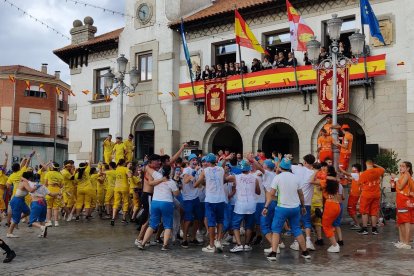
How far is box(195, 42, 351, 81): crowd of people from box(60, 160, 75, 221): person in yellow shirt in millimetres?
8476

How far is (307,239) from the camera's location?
394 inches

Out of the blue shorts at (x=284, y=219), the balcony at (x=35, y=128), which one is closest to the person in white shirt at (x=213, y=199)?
the blue shorts at (x=284, y=219)

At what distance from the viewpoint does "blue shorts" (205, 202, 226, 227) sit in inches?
389

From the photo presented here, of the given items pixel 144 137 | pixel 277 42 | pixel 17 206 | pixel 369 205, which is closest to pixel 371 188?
pixel 369 205

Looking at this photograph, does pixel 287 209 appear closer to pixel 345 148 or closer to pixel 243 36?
pixel 345 148

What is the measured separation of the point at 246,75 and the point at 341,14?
14.7 ft

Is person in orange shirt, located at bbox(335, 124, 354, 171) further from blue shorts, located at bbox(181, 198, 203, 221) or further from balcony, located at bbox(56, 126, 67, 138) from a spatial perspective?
balcony, located at bbox(56, 126, 67, 138)

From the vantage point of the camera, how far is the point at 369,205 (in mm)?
12188

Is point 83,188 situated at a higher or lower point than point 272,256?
higher

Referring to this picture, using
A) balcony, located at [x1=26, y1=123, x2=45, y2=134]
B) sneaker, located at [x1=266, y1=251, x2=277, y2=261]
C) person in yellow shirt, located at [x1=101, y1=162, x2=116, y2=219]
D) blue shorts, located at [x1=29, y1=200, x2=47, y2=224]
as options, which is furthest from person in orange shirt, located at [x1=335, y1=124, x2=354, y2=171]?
balcony, located at [x1=26, y1=123, x2=45, y2=134]

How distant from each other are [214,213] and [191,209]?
3.10 ft

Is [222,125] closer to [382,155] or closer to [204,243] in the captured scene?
[382,155]

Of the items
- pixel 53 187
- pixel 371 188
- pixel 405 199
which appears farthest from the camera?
pixel 53 187

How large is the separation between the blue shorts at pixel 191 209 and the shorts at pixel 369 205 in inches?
167
